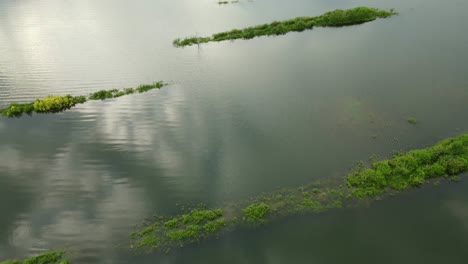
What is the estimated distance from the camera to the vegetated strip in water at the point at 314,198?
14312 millimetres

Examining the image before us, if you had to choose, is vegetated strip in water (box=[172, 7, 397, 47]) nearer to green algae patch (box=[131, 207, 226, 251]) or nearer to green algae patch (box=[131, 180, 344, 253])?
green algae patch (box=[131, 180, 344, 253])

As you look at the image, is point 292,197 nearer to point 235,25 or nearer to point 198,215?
point 198,215

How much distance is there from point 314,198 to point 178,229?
6.68 metres

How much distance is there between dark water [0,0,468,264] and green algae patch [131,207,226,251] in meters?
0.54

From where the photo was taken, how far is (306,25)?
3538 centimetres

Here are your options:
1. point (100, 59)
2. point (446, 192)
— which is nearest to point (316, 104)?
point (446, 192)

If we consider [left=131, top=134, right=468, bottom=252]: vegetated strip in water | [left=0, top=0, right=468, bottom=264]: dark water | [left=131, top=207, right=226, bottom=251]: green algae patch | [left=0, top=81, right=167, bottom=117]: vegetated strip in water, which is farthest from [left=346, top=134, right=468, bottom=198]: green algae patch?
[left=0, top=81, right=167, bottom=117]: vegetated strip in water

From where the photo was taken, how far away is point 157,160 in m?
19.0

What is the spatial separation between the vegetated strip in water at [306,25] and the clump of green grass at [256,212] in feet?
79.5

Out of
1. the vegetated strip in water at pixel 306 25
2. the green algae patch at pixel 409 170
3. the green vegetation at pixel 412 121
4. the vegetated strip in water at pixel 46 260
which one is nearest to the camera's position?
the vegetated strip in water at pixel 46 260

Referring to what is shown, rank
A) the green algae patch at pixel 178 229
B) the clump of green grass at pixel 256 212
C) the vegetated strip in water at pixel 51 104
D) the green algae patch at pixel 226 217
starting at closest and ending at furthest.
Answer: the green algae patch at pixel 178 229 → the green algae patch at pixel 226 217 → the clump of green grass at pixel 256 212 → the vegetated strip in water at pixel 51 104

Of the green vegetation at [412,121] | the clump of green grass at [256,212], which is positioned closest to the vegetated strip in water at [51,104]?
the clump of green grass at [256,212]

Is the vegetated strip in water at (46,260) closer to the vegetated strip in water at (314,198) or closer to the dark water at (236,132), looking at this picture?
the dark water at (236,132)

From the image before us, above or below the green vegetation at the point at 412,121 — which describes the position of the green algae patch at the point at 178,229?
below
